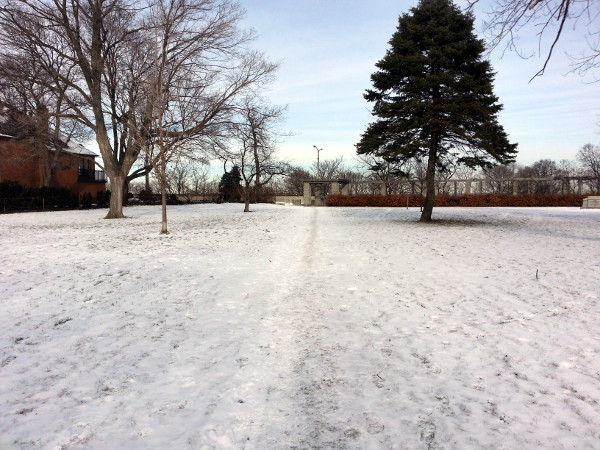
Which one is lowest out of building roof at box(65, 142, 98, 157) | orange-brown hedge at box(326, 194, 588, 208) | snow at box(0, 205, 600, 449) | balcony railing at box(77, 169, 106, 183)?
snow at box(0, 205, 600, 449)

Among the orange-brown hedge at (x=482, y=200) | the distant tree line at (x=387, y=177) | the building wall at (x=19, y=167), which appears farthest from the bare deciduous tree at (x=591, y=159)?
the building wall at (x=19, y=167)

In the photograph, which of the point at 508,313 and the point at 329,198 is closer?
the point at 508,313

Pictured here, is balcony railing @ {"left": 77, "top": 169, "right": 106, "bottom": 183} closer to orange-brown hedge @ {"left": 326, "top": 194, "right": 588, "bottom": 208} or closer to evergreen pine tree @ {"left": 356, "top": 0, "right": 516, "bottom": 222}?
orange-brown hedge @ {"left": 326, "top": 194, "right": 588, "bottom": 208}

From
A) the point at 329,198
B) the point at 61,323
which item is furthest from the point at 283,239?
the point at 329,198

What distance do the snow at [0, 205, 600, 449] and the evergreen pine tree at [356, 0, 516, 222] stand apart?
883cm

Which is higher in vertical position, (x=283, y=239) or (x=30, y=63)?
(x=30, y=63)

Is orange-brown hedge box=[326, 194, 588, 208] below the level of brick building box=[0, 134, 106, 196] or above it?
below

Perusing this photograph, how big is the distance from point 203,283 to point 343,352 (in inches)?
139

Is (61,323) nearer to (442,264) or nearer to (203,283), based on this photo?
(203,283)

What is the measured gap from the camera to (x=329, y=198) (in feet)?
118

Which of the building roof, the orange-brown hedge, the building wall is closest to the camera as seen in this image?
the orange-brown hedge

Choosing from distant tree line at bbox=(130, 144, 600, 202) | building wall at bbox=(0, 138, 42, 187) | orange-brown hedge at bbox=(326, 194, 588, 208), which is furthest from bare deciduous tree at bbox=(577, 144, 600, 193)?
building wall at bbox=(0, 138, 42, 187)

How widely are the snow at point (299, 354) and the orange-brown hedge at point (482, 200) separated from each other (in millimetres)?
23914

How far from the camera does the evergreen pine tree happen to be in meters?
15.6
